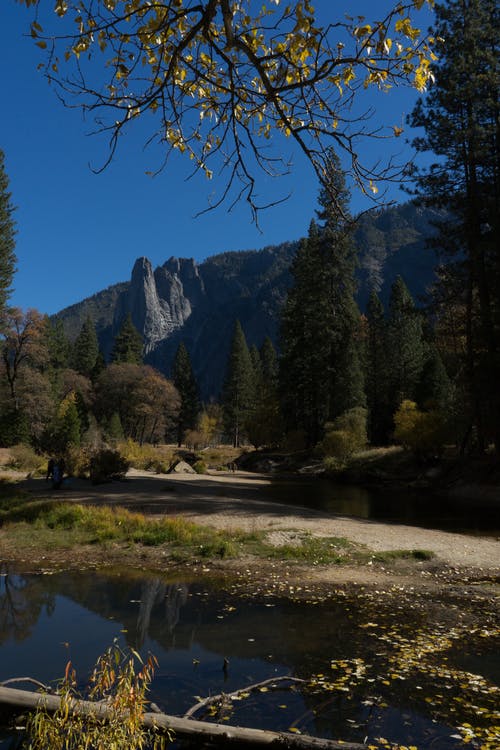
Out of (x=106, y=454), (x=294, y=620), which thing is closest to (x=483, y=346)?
(x=106, y=454)

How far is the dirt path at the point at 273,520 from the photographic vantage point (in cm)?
1122

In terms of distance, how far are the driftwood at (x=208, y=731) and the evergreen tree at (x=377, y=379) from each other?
4548 cm

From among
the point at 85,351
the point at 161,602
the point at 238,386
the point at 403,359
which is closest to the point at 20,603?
the point at 161,602

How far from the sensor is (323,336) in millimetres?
43062

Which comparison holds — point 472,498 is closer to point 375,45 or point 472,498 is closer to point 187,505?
point 187,505

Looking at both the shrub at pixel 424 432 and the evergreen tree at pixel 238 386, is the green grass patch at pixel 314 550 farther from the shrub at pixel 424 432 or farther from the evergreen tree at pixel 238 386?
the evergreen tree at pixel 238 386

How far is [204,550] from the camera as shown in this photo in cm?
Result: 1064

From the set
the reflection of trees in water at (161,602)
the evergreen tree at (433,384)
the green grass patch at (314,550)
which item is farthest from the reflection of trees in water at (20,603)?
the evergreen tree at (433,384)

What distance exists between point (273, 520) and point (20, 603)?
7.71 meters

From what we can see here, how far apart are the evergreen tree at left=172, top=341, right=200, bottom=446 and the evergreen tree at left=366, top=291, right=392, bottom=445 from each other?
99.0ft

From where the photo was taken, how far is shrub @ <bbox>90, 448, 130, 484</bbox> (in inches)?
863

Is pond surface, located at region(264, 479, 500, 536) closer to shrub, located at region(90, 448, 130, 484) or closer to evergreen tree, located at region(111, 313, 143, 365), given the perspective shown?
shrub, located at region(90, 448, 130, 484)

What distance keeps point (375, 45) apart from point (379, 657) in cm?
570

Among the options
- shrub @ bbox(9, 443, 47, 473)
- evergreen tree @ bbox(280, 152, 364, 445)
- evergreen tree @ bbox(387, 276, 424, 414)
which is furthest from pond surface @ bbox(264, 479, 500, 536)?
evergreen tree @ bbox(387, 276, 424, 414)
